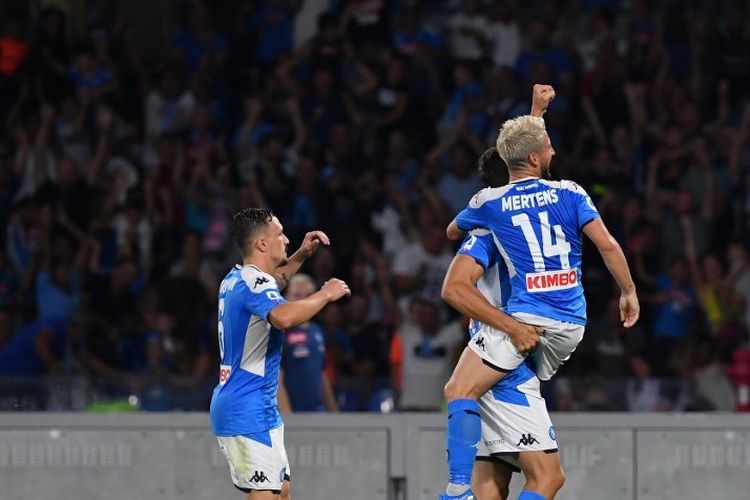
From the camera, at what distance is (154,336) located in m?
13.1

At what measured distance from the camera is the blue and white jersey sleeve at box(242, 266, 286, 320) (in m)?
7.41

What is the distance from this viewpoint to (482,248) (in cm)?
761

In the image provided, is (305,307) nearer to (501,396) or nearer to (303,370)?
(501,396)

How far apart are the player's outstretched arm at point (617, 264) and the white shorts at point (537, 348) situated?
31 centimetres

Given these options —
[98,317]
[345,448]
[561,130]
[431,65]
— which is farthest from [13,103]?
[345,448]

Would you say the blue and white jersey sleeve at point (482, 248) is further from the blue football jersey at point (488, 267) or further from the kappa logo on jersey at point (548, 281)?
the kappa logo on jersey at point (548, 281)

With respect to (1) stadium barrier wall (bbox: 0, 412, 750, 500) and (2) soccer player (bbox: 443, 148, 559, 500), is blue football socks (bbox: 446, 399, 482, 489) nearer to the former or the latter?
(2) soccer player (bbox: 443, 148, 559, 500)

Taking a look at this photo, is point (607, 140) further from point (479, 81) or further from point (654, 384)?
point (654, 384)

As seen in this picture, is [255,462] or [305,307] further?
[255,462]

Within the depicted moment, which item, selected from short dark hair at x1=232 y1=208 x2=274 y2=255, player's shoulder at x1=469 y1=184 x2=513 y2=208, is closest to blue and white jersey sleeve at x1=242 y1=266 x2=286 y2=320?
short dark hair at x1=232 y1=208 x2=274 y2=255

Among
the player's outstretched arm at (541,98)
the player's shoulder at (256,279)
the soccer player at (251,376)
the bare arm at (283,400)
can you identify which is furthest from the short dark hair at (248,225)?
the bare arm at (283,400)

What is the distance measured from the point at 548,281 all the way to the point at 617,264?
38 centimetres

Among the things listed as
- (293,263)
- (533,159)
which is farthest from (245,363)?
(533,159)

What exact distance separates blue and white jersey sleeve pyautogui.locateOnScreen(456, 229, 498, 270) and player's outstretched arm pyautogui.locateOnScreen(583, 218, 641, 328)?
0.48 metres
